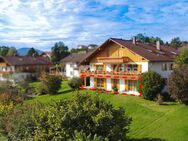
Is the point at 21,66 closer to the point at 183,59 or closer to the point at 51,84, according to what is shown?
the point at 51,84

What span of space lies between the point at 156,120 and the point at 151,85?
9496 mm

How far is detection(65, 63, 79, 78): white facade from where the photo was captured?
6759 centimetres

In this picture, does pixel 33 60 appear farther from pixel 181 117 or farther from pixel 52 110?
pixel 52 110

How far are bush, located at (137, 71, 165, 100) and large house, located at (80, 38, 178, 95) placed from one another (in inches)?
107

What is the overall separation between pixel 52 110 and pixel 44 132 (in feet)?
4.30

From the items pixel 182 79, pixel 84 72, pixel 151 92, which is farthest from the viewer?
pixel 84 72

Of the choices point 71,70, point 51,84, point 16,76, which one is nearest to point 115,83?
point 51,84

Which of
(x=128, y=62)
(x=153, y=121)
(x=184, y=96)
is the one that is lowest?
(x=153, y=121)

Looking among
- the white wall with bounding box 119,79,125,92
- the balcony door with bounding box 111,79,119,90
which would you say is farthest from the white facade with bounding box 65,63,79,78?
the white wall with bounding box 119,79,125,92

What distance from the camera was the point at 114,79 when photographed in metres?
44.5

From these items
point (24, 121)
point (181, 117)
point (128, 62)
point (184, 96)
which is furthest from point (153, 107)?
point (24, 121)

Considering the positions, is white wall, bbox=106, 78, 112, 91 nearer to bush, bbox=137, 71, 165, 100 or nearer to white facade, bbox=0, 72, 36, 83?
bush, bbox=137, 71, 165, 100

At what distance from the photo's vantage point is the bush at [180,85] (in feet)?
102

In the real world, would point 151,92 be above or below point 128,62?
below
